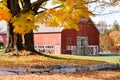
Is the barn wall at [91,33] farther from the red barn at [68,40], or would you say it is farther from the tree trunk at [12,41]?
the tree trunk at [12,41]

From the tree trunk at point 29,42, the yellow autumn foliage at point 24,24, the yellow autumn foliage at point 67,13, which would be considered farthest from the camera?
the tree trunk at point 29,42

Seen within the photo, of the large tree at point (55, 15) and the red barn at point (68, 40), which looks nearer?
the large tree at point (55, 15)

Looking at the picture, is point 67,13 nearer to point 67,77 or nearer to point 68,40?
point 67,77

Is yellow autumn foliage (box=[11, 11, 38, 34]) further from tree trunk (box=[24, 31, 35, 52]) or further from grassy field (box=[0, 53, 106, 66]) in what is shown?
tree trunk (box=[24, 31, 35, 52])

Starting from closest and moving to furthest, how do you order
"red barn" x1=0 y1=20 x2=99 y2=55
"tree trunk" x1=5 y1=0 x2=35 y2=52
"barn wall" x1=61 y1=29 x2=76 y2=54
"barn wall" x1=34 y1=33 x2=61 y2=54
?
"tree trunk" x1=5 y1=0 x2=35 y2=52 < "barn wall" x1=34 y1=33 x2=61 y2=54 < "red barn" x1=0 y1=20 x2=99 y2=55 < "barn wall" x1=61 y1=29 x2=76 y2=54

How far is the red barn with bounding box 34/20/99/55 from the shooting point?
52844mm

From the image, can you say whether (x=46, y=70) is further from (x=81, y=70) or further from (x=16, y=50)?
(x=16, y=50)

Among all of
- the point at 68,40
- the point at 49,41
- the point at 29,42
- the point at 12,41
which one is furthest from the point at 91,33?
the point at 29,42

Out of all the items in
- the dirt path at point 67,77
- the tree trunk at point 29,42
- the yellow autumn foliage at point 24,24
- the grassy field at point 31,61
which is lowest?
A: the dirt path at point 67,77

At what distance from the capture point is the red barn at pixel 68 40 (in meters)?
52.9

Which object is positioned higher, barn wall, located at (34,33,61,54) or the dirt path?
barn wall, located at (34,33,61,54)

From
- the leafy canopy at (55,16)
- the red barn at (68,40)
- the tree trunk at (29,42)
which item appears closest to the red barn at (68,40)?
the red barn at (68,40)

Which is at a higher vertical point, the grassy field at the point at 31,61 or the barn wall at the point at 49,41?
the barn wall at the point at 49,41

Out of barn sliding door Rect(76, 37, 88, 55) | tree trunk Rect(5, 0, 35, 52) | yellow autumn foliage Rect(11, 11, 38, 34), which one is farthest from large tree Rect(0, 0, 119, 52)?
barn sliding door Rect(76, 37, 88, 55)
